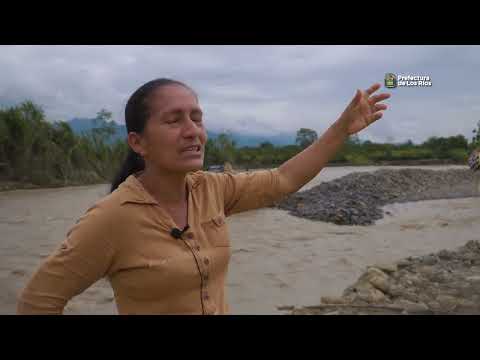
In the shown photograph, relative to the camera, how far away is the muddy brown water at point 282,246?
5285 mm

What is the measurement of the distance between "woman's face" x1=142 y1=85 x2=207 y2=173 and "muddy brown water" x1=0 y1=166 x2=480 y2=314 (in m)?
3.71

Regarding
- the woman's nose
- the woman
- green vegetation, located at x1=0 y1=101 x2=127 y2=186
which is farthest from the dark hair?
green vegetation, located at x1=0 y1=101 x2=127 y2=186

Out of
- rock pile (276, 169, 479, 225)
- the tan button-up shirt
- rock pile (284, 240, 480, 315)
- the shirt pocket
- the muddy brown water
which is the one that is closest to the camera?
the tan button-up shirt

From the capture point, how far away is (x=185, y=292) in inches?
47.1

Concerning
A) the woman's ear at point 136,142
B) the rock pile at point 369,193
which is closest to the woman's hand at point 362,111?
the woman's ear at point 136,142

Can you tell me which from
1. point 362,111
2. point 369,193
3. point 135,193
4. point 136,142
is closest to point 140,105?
point 136,142

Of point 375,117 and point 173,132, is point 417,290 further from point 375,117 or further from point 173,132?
point 173,132

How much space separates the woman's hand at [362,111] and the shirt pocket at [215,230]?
2.10 ft

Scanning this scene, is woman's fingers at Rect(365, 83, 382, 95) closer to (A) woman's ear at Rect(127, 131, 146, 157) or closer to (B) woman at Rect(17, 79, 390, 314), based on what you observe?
(B) woman at Rect(17, 79, 390, 314)

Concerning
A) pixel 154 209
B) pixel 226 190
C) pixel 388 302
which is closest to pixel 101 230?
pixel 154 209

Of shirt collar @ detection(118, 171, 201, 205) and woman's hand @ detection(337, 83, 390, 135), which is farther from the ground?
woman's hand @ detection(337, 83, 390, 135)

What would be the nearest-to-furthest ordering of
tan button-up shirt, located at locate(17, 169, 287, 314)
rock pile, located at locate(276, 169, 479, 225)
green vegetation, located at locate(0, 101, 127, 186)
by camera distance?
tan button-up shirt, located at locate(17, 169, 287, 314) < rock pile, located at locate(276, 169, 479, 225) < green vegetation, located at locate(0, 101, 127, 186)

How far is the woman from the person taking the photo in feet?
3.61

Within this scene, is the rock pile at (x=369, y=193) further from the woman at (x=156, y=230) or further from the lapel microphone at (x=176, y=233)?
the lapel microphone at (x=176, y=233)
